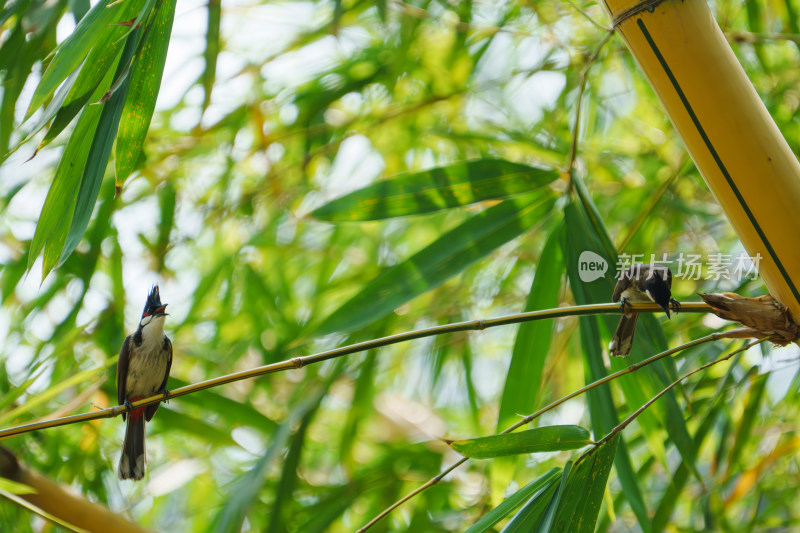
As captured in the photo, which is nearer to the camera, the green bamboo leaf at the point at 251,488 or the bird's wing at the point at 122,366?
the green bamboo leaf at the point at 251,488

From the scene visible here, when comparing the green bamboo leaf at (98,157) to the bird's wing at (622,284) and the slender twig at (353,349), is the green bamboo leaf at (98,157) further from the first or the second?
the bird's wing at (622,284)

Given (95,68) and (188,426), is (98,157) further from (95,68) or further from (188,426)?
(188,426)

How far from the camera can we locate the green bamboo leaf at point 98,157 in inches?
34.6

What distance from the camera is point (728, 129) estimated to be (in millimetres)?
838

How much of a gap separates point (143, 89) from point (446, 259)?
2.08ft

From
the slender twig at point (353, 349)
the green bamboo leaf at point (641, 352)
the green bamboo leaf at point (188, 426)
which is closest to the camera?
the slender twig at point (353, 349)

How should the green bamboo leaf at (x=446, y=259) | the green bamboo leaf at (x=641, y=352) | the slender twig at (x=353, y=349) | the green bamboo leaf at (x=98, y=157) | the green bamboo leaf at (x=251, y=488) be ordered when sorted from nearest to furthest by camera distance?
the slender twig at (x=353, y=349), the green bamboo leaf at (x=98, y=157), the green bamboo leaf at (x=641, y=352), the green bamboo leaf at (x=446, y=259), the green bamboo leaf at (x=251, y=488)

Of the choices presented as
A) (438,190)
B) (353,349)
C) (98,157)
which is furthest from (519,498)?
(98,157)

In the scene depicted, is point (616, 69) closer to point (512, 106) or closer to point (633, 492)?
point (512, 106)

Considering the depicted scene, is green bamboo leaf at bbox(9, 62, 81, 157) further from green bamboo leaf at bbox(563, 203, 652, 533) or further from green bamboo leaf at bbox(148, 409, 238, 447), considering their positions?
green bamboo leaf at bbox(148, 409, 238, 447)

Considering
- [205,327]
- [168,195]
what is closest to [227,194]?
[168,195]

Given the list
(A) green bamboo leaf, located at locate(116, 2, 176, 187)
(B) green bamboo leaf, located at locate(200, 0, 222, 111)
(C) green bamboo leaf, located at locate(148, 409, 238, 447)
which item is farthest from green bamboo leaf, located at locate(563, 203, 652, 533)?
(C) green bamboo leaf, located at locate(148, 409, 238, 447)

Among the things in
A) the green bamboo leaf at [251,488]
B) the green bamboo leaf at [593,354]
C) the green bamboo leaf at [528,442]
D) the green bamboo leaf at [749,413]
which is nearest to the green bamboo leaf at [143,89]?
the green bamboo leaf at [528,442]

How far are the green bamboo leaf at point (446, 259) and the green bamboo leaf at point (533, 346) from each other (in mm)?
71
